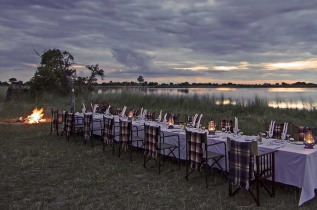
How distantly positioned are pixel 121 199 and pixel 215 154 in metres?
1.64

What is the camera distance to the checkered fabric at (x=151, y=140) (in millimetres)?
5391

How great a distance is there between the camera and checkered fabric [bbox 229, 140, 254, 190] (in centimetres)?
385

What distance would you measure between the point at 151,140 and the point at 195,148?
108 centimetres

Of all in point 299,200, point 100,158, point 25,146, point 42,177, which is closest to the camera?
point 299,200

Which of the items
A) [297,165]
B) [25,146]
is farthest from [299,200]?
[25,146]

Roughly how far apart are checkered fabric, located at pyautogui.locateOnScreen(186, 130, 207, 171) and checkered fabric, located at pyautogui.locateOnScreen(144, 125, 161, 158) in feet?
2.49

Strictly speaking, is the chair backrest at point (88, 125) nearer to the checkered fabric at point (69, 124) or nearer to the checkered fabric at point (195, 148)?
the checkered fabric at point (69, 124)

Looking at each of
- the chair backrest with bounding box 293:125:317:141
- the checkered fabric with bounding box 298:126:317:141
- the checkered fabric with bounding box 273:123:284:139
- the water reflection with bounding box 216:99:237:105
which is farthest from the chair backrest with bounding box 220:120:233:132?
the water reflection with bounding box 216:99:237:105

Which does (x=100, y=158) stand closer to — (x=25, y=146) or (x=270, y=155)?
(x=25, y=146)

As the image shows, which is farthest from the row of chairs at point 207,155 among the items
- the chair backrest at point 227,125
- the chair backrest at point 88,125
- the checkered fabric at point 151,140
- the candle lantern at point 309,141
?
the chair backrest at point 227,125

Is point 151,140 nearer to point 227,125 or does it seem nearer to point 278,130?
point 227,125

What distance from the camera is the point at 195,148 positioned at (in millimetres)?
4688

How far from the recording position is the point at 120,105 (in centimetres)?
1672

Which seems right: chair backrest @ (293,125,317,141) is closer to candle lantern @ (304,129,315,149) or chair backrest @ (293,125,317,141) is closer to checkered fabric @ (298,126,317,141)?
checkered fabric @ (298,126,317,141)
